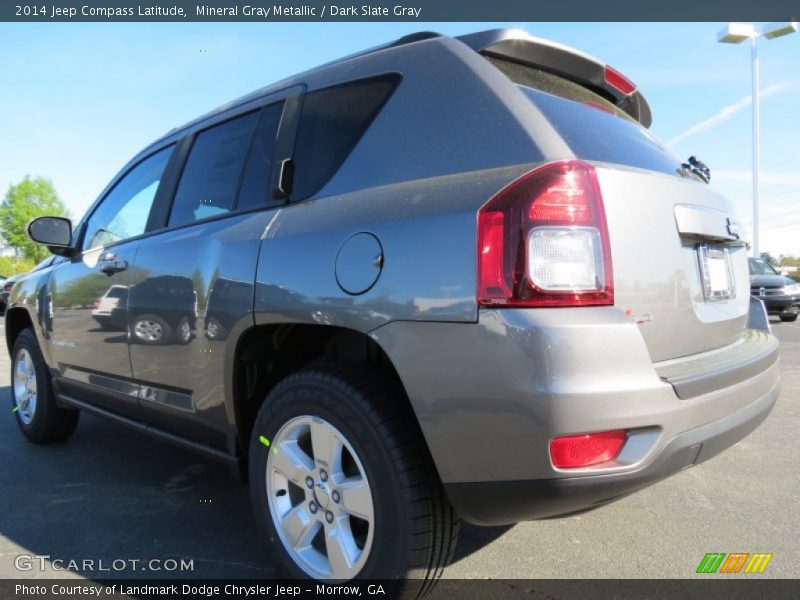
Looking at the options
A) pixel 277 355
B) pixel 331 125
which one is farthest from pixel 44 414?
pixel 331 125

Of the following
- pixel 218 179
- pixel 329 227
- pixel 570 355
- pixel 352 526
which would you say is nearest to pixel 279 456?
pixel 352 526

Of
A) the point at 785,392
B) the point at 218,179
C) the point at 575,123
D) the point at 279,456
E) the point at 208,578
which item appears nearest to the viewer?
the point at 575,123

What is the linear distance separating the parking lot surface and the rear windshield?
1510mm

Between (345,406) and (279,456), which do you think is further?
(279,456)

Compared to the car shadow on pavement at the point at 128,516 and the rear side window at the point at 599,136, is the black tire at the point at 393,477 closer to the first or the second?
the car shadow on pavement at the point at 128,516

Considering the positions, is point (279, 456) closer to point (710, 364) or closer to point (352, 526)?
point (352, 526)

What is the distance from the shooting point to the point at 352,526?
2.01 meters

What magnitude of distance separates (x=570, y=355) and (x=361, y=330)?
62 centimetres

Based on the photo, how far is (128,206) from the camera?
11.3 feet

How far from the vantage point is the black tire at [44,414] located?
12.9 ft

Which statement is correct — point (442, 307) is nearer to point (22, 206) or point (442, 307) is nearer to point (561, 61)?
point (561, 61)

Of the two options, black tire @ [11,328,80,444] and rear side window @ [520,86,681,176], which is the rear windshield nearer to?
rear side window @ [520,86,681,176]

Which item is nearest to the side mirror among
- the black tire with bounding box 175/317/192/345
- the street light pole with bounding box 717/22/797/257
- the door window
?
the door window

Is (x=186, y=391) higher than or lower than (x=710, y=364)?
lower
